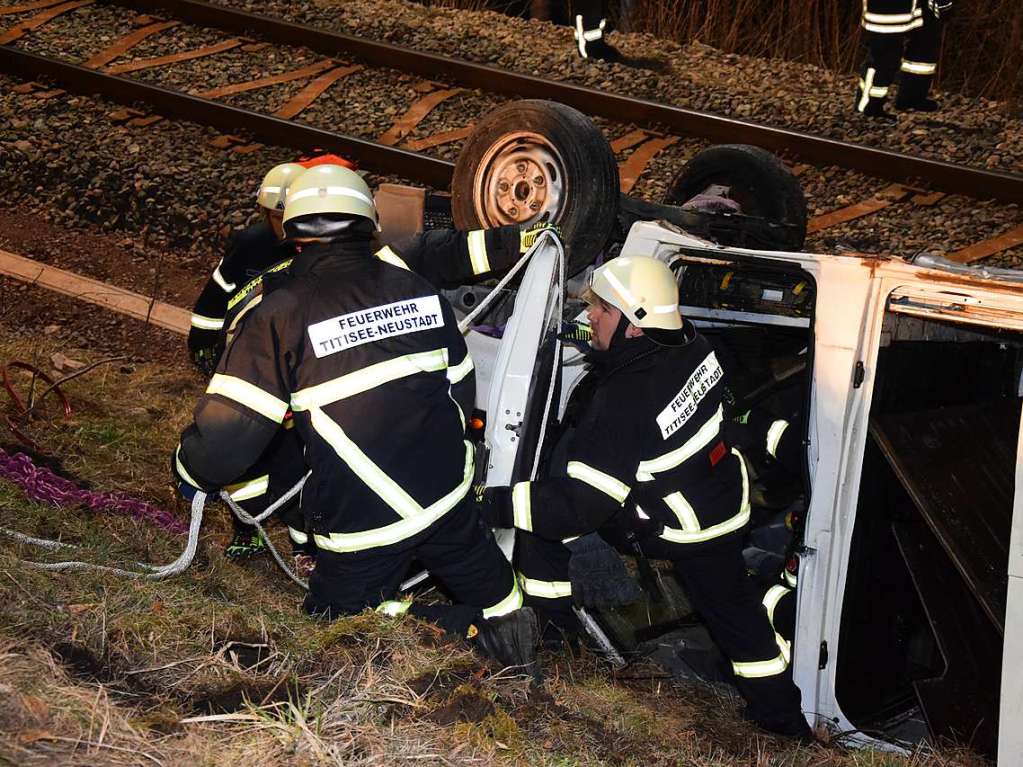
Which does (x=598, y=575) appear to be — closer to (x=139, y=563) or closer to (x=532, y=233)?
(x=532, y=233)

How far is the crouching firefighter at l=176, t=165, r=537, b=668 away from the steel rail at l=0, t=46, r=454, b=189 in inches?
165

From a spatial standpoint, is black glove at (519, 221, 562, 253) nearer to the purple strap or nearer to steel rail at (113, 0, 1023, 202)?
the purple strap

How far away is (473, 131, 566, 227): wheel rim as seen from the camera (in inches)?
181

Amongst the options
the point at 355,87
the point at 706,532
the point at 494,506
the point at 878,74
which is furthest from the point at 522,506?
the point at 878,74

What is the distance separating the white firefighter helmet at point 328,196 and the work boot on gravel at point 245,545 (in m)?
1.57

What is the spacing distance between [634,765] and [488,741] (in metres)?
0.49

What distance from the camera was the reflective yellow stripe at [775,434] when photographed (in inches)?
162

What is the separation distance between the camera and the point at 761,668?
364 cm

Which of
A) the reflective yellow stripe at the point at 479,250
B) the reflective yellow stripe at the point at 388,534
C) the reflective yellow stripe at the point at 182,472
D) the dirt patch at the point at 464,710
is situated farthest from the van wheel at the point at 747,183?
the dirt patch at the point at 464,710

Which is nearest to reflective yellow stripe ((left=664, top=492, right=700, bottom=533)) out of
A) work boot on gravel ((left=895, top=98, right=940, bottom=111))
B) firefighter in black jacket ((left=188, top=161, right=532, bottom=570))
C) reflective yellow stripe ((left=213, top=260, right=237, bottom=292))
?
firefighter in black jacket ((left=188, top=161, right=532, bottom=570))

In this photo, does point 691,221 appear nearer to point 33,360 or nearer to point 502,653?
point 502,653

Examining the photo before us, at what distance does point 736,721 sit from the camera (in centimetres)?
379

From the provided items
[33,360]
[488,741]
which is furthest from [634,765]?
[33,360]

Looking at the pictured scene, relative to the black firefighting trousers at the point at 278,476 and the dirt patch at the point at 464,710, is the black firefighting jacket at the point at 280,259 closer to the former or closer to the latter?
the black firefighting trousers at the point at 278,476
